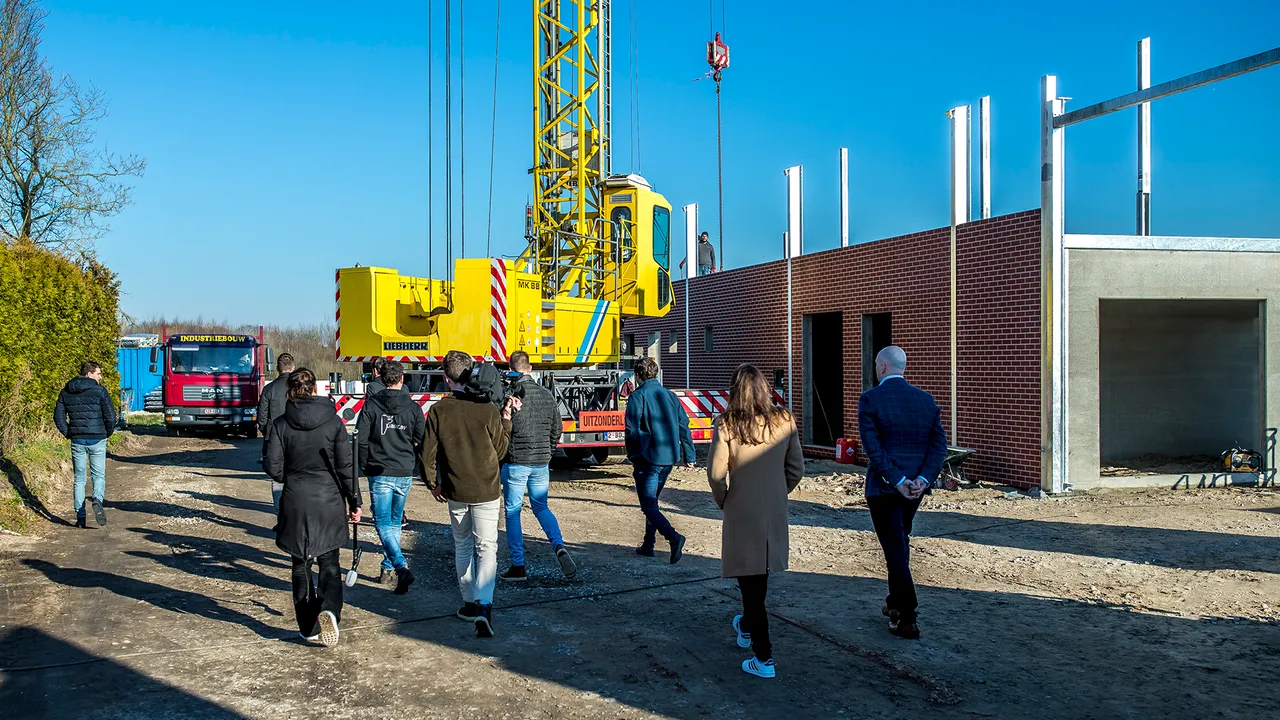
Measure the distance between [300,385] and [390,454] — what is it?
1.34m

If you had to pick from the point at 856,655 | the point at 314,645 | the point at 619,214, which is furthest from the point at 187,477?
the point at 856,655

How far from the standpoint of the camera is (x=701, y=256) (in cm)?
2206

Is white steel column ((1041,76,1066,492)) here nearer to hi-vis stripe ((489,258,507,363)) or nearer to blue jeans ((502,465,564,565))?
hi-vis stripe ((489,258,507,363))

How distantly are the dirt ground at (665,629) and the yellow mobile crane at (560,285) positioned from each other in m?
3.18

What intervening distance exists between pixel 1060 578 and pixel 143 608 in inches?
280

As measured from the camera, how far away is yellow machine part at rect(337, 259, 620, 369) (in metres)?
12.3

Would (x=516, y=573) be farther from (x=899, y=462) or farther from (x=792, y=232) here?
(x=792, y=232)

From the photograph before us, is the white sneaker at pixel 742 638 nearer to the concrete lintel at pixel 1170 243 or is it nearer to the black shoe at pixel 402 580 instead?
the black shoe at pixel 402 580

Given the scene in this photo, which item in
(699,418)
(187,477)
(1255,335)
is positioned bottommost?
(187,477)

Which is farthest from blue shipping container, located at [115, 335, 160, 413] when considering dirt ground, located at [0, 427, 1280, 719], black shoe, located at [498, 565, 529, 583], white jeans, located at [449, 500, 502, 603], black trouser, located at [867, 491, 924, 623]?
black trouser, located at [867, 491, 924, 623]

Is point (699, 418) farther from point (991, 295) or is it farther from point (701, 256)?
point (701, 256)

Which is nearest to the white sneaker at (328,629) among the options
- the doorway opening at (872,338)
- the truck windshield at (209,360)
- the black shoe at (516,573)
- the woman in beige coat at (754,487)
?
the black shoe at (516,573)

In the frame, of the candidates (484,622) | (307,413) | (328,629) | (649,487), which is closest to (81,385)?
(307,413)

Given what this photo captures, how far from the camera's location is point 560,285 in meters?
14.9
